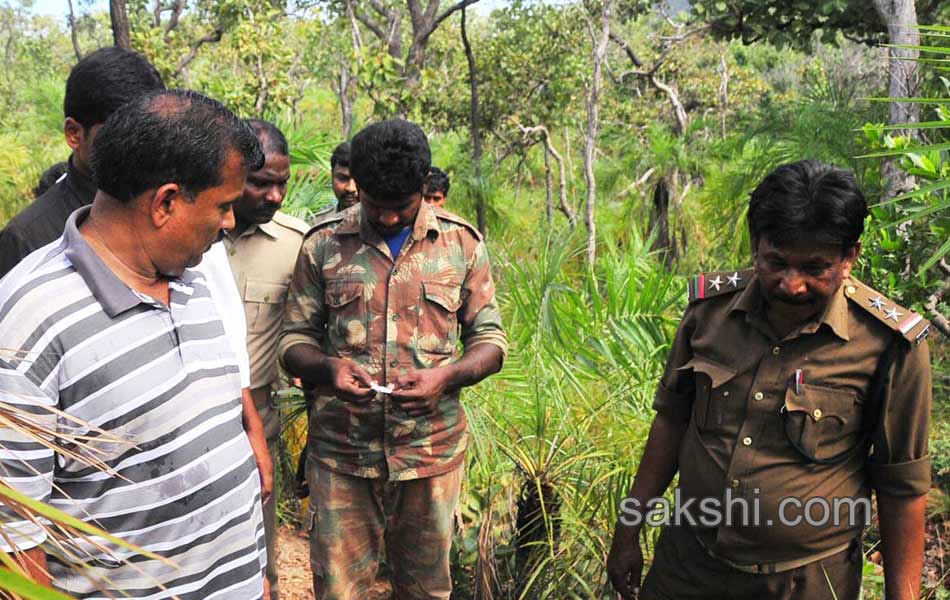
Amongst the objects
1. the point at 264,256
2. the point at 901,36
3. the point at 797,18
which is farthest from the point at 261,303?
the point at 797,18

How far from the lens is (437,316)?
8.96 feet

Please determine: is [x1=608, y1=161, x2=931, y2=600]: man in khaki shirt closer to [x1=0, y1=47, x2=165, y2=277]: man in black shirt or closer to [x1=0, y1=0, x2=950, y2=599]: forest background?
[x1=0, y1=0, x2=950, y2=599]: forest background

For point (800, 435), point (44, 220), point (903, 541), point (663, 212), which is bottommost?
point (663, 212)

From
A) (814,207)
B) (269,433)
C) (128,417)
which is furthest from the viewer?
(269,433)

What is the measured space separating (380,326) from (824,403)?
1297 millimetres

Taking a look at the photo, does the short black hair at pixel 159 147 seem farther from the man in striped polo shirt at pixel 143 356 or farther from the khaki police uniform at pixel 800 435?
the khaki police uniform at pixel 800 435

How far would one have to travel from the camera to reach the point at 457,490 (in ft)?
9.29

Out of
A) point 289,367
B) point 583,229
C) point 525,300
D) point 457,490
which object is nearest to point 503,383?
point 525,300

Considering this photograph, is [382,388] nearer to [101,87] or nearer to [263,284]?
[263,284]

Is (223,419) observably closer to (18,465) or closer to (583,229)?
(18,465)

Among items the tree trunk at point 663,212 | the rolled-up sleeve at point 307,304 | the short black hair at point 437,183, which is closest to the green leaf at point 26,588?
the rolled-up sleeve at point 307,304

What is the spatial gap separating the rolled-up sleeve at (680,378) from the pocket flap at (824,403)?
30 cm

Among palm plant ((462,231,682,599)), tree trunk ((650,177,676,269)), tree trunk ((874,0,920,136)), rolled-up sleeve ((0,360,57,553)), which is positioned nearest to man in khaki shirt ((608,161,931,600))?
palm plant ((462,231,682,599))

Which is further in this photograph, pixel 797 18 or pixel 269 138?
pixel 797 18
